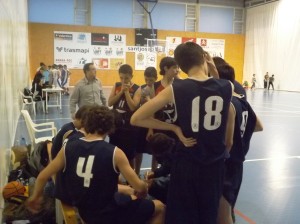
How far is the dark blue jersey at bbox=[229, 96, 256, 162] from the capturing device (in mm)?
2709

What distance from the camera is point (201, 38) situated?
27719 millimetres

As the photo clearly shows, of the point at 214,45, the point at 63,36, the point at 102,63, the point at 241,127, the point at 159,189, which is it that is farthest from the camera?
the point at 214,45

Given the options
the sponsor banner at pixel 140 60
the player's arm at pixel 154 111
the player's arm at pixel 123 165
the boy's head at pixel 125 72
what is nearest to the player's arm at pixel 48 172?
the player's arm at pixel 123 165

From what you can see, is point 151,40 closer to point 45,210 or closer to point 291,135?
point 291,135

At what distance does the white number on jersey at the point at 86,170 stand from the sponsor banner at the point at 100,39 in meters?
23.8

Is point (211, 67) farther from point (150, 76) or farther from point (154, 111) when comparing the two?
point (150, 76)

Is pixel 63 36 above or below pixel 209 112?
above

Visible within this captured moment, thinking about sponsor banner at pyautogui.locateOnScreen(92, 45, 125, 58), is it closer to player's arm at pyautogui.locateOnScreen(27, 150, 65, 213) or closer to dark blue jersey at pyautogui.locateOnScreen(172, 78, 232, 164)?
Answer: player's arm at pyautogui.locateOnScreen(27, 150, 65, 213)

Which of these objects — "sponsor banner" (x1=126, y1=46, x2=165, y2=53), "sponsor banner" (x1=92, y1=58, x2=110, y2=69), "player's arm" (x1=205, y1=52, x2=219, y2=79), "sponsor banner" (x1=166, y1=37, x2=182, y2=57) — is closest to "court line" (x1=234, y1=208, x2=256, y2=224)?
"player's arm" (x1=205, y1=52, x2=219, y2=79)

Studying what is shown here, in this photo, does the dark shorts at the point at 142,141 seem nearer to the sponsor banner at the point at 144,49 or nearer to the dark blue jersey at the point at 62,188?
the dark blue jersey at the point at 62,188

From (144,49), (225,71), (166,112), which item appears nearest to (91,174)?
(225,71)

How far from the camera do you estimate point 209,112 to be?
7.40 ft

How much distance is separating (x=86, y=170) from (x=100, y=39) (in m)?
23.9

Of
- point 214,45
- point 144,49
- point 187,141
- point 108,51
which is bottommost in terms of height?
point 187,141
